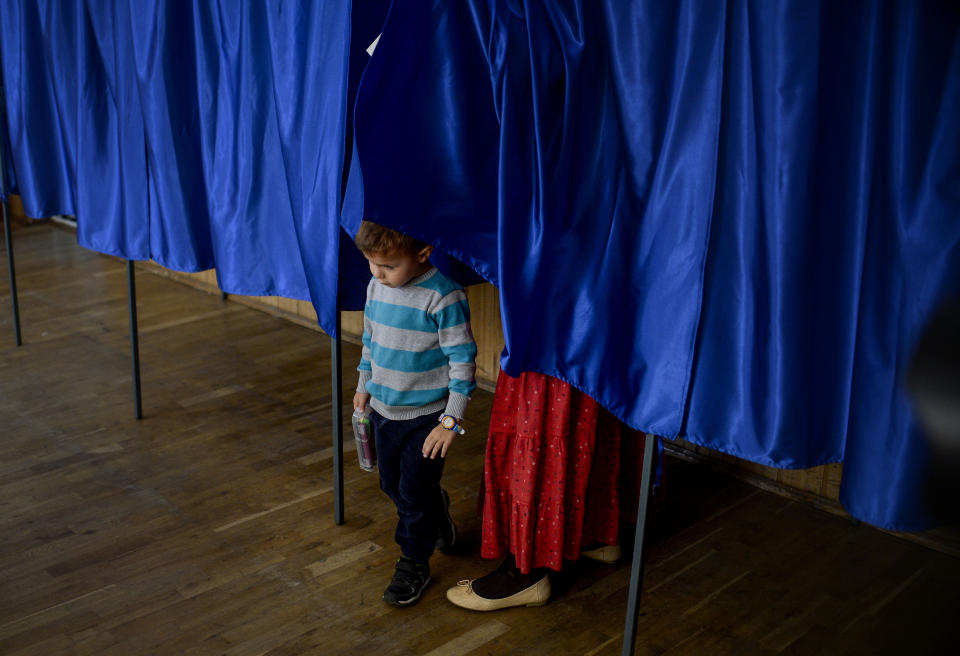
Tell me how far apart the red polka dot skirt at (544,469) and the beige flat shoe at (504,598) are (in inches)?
1.9

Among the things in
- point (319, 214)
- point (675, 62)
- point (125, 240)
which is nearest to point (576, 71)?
point (675, 62)

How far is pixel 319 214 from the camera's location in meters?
2.05

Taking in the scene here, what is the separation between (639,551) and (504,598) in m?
0.44

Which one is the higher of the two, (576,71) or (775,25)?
(775,25)

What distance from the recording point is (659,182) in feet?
5.06

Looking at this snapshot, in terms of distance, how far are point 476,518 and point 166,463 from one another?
99cm

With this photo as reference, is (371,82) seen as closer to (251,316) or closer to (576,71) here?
(576,71)

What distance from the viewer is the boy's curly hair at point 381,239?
6.01 ft

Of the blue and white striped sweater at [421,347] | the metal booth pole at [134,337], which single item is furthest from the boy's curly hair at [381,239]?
the metal booth pole at [134,337]

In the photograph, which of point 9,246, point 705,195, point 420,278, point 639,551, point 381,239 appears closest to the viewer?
point 705,195

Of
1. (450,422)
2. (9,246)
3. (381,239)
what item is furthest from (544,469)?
(9,246)

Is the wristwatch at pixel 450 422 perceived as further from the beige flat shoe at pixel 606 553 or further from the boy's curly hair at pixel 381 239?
the beige flat shoe at pixel 606 553

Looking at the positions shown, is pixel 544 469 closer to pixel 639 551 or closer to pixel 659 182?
pixel 639 551

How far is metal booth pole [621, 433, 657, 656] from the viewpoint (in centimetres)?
165
